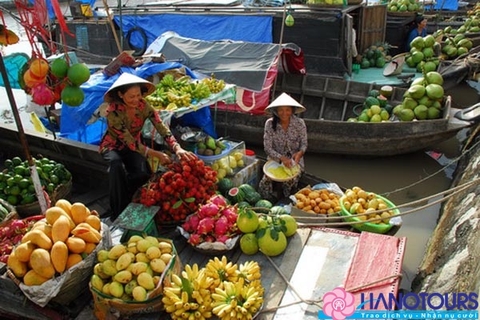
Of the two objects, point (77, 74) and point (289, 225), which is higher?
point (77, 74)

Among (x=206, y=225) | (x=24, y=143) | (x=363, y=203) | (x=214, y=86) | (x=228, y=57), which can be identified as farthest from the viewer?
(x=228, y=57)

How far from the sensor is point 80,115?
212 inches

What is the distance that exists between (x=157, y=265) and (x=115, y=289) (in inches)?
12.8

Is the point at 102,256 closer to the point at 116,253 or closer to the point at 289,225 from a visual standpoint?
the point at 116,253

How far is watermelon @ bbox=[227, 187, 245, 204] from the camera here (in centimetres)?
429

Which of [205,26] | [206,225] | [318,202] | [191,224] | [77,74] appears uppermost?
[77,74]

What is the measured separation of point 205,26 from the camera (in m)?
10.2

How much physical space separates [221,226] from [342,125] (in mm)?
3884

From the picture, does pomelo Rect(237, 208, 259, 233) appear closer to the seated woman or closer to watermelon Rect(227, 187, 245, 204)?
watermelon Rect(227, 187, 245, 204)

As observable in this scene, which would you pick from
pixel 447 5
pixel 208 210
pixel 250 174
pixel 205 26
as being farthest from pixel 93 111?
pixel 447 5

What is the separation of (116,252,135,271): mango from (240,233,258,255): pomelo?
3.23ft

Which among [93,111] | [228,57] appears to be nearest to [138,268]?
[93,111]

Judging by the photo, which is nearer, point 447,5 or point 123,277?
point 123,277

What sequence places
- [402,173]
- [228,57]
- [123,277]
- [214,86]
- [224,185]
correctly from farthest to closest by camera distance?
[228,57], [402,173], [214,86], [224,185], [123,277]
